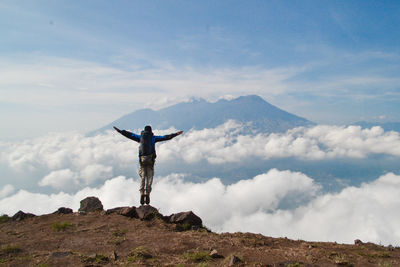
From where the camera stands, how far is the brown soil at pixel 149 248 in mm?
6848

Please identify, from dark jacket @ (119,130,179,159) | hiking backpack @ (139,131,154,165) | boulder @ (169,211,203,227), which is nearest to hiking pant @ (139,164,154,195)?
hiking backpack @ (139,131,154,165)

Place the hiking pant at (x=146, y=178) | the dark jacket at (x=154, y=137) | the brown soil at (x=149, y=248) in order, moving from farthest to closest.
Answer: the dark jacket at (x=154, y=137)
the hiking pant at (x=146, y=178)
the brown soil at (x=149, y=248)

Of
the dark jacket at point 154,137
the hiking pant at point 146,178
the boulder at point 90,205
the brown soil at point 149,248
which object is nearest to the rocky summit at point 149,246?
the brown soil at point 149,248

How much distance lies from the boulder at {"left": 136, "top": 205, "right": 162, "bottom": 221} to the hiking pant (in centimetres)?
182

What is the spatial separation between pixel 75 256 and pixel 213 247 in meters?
4.60

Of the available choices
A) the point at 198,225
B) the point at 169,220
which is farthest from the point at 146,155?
the point at 198,225

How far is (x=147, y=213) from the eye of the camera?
1154 centimetres

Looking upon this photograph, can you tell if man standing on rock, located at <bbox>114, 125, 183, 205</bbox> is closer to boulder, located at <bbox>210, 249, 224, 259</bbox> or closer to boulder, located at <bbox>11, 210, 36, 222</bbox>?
boulder, located at <bbox>11, 210, 36, 222</bbox>

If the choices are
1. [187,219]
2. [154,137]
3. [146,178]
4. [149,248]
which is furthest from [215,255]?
[154,137]

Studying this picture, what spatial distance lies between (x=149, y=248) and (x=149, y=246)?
224mm

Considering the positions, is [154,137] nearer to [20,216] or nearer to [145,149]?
[145,149]

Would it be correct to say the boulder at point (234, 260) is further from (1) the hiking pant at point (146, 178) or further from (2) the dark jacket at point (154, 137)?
(2) the dark jacket at point (154, 137)

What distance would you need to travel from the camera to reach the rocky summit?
22.5 feet

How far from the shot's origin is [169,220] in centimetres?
1139
